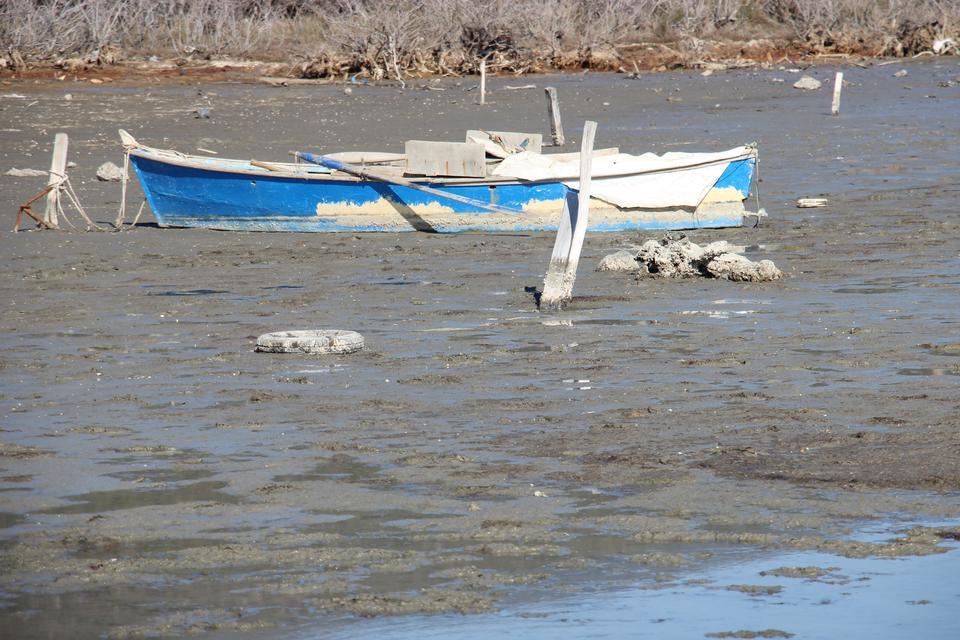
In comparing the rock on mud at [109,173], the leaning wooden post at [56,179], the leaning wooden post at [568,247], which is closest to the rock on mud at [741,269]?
the leaning wooden post at [568,247]

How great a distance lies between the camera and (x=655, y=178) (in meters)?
16.9

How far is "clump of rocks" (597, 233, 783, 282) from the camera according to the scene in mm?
12922

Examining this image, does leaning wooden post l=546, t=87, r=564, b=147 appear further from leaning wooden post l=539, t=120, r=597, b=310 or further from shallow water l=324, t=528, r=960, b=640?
shallow water l=324, t=528, r=960, b=640

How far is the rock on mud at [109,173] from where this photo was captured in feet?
69.9

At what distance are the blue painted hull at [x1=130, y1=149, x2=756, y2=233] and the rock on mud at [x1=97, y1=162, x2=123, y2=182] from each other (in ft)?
12.5

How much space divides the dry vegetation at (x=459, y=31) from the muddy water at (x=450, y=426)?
72.9 feet

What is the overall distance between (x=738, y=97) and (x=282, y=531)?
28.7 metres

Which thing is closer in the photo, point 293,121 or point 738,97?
point 293,121

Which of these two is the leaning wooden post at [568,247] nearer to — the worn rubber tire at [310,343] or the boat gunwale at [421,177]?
the worn rubber tire at [310,343]

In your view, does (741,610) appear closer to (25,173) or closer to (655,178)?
(655,178)

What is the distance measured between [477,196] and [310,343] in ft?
23.3

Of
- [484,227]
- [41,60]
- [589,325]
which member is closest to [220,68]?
[41,60]

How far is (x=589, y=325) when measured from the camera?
1111cm

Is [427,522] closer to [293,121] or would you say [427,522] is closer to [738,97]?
[293,121]
